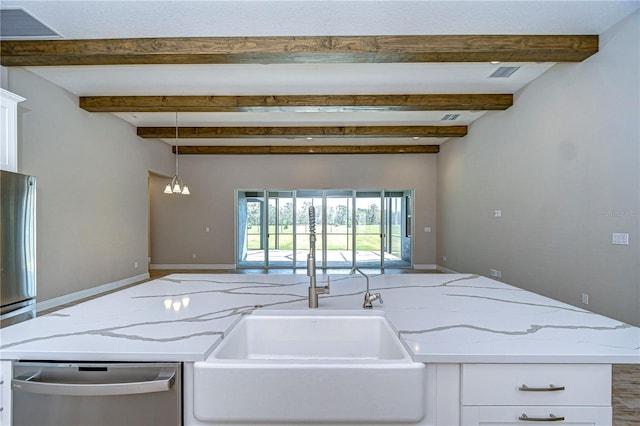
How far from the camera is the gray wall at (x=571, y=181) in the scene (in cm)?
303

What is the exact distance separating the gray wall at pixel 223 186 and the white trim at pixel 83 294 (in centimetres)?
187

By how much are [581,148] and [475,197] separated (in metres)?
2.73

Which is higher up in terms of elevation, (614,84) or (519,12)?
(519,12)

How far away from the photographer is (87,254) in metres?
5.13

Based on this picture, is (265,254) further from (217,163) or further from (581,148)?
(581,148)

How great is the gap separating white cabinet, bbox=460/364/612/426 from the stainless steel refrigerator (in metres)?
3.30

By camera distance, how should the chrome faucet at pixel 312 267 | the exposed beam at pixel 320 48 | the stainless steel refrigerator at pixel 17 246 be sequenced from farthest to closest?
1. the exposed beam at pixel 320 48
2. the stainless steel refrigerator at pixel 17 246
3. the chrome faucet at pixel 312 267

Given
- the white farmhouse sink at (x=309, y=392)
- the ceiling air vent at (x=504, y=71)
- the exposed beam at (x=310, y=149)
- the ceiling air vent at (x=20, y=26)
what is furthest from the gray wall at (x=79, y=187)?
the ceiling air vent at (x=504, y=71)

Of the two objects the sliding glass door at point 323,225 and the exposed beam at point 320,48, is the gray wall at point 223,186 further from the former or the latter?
the exposed beam at point 320,48

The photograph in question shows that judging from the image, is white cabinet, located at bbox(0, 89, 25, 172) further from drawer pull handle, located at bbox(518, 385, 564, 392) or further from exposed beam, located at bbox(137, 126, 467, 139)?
drawer pull handle, located at bbox(518, 385, 564, 392)

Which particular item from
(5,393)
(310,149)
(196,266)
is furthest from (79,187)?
(5,393)

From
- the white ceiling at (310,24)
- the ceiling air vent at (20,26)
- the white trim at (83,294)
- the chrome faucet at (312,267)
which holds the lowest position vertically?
the white trim at (83,294)

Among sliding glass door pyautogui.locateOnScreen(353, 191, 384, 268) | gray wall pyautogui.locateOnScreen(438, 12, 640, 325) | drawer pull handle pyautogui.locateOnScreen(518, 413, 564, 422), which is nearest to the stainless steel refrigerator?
drawer pull handle pyautogui.locateOnScreen(518, 413, 564, 422)

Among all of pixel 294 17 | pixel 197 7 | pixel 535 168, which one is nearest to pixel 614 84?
pixel 535 168
